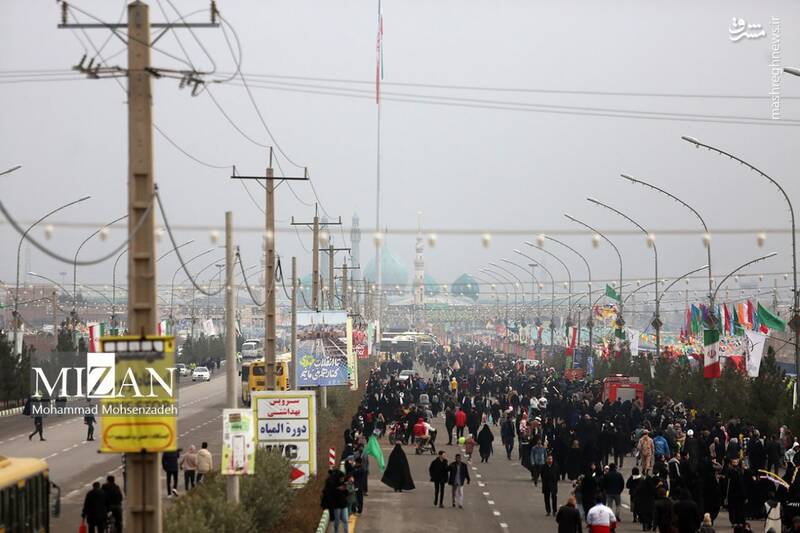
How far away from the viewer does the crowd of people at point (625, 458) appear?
78.7 ft

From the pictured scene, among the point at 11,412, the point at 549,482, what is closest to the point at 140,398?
the point at 549,482

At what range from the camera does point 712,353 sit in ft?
160

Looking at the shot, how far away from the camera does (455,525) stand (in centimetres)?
2681

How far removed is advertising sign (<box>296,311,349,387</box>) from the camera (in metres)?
42.8

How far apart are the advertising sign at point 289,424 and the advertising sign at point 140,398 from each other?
10566mm

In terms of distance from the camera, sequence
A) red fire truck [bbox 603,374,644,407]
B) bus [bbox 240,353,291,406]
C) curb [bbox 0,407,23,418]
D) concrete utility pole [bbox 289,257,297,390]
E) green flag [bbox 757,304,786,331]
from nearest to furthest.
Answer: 1. concrete utility pole [bbox 289,257,297,390]
2. green flag [bbox 757,304,786,331]
3. red fire truck [bbox 603,374,644,407]
4. curb [bbox 0,407,23,418]
5. bus [bbox 240,353,291,406]

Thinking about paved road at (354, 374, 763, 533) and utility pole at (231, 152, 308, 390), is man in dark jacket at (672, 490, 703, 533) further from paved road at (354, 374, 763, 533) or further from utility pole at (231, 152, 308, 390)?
utility pole at (231, 152, 308, 390)

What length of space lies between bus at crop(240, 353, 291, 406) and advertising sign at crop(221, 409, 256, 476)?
40.8m

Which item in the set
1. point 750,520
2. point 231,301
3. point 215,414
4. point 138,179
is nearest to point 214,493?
point 231,301

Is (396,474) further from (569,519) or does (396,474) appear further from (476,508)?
(569,519)

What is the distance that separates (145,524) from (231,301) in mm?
7663

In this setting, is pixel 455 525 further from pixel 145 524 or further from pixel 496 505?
pixel 145 524

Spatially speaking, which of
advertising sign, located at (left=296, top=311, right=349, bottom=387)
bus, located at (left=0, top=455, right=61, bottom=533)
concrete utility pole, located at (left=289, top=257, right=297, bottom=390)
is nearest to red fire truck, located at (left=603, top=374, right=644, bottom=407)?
advertising sign, located at (left=296, top=311, right=349, bottom=387)

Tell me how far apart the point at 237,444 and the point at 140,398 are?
16.8ft
